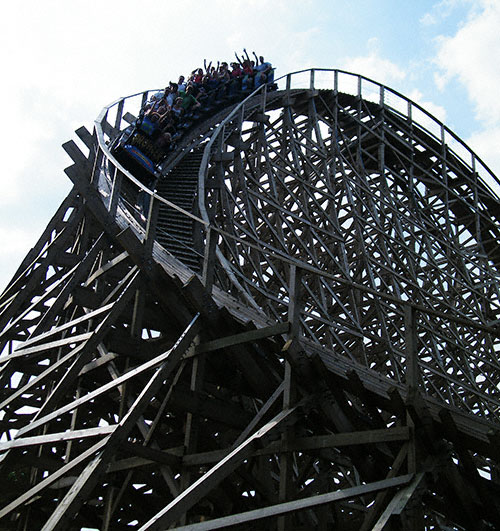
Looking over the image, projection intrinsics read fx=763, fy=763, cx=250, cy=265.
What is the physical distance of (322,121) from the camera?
15016 mm

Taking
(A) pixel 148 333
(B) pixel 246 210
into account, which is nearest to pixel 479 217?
(B) pixel 246 210

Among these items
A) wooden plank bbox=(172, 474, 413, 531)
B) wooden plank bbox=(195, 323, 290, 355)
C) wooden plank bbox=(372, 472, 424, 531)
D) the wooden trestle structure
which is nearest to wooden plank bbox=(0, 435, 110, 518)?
the wooden trestle structure

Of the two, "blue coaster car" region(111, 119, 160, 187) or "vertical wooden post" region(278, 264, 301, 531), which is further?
"blue coaster car" region(111, 119, 160, 187)

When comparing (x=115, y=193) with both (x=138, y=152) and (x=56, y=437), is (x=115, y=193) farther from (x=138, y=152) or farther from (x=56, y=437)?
(x=138, y=152)

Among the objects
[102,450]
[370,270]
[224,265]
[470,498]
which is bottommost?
[470,498]

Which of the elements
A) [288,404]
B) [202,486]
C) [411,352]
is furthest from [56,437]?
[411,352]

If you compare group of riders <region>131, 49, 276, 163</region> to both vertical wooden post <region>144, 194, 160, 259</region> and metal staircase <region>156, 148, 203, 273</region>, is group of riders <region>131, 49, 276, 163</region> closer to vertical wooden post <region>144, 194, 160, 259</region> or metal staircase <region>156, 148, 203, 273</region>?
metal staircase <region>156, 148, 203, 273</region>

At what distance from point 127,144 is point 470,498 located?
8.60 m

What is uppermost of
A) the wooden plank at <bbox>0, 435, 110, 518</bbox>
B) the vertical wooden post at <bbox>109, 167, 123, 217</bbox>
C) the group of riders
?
the group of riders

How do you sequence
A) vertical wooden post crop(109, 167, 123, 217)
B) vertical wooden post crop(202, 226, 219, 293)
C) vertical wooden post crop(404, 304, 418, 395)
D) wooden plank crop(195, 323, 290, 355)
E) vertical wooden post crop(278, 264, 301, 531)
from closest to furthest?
vertical wooden post crop(404, 304, 418, 395) < vertical wooden post crop(278, 264, 301, 531) < wooden plank crop(195, 323, 290, 355) < vertical wooden post crop(202, 226, 219, 293) < vertical wooden post crop(109, 167, 123, 217)

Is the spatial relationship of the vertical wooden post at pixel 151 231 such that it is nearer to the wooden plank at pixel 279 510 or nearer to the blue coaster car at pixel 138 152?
the wooden plank at pixel 279 510

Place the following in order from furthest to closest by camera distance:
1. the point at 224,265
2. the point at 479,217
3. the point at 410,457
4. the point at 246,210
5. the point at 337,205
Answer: the point at 479,217 < the point at 337,205 < the point at 246,210 < the point at 224,265 < the point at 410,457

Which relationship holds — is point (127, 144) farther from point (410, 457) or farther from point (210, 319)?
point (410, 457)

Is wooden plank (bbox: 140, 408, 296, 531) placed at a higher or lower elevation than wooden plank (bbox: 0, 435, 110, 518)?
lower
